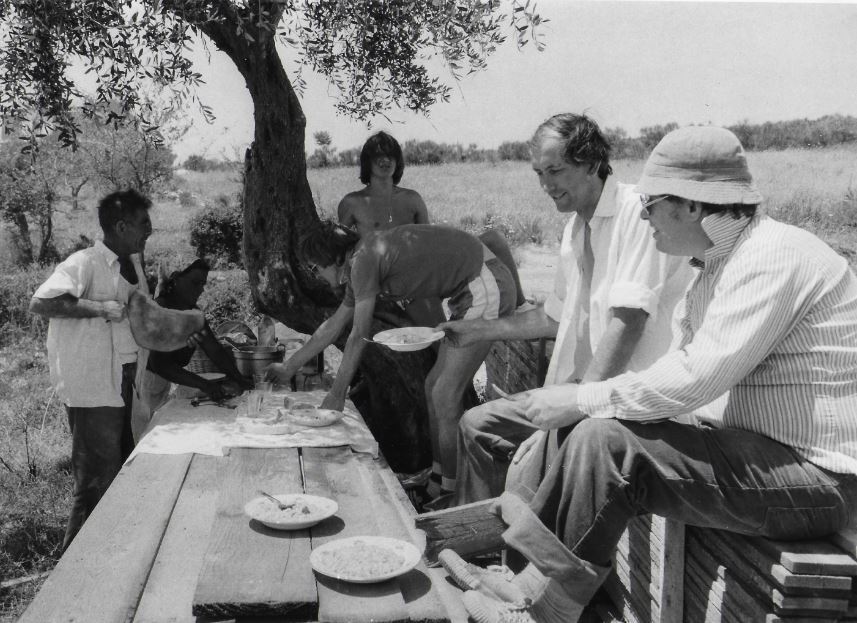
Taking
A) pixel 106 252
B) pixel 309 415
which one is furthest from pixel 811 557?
pixel 106 252

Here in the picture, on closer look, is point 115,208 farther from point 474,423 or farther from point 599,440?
point 599,440

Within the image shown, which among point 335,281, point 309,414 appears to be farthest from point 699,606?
point 335,281

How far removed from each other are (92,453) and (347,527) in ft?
7.00

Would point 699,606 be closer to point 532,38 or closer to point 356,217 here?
point 532,38

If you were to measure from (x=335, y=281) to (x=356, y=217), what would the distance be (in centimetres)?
141

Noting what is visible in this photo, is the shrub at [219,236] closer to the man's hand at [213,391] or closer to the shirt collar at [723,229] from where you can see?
the man's hand at [213,391]

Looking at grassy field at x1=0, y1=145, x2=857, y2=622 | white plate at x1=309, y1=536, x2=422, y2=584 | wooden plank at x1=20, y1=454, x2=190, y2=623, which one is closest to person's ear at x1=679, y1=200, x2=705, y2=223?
white plate at x1=309, y1=536, x2=422, y2=584

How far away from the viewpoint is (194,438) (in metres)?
4.06

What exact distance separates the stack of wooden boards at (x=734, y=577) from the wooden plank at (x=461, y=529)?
0.60 meters

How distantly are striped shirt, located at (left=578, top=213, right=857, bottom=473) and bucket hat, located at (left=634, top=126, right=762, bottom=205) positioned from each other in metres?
0.14

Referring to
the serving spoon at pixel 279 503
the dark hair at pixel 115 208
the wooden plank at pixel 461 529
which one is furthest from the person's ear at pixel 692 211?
the dark hair at pixel 115 208

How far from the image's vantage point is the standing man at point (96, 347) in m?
4.31

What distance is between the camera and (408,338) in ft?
14.6

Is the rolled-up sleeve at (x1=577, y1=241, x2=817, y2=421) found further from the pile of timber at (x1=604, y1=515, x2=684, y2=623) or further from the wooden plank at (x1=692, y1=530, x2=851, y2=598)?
the pile of timber at (x1=604, y1=515, x2=684, y2=623)
